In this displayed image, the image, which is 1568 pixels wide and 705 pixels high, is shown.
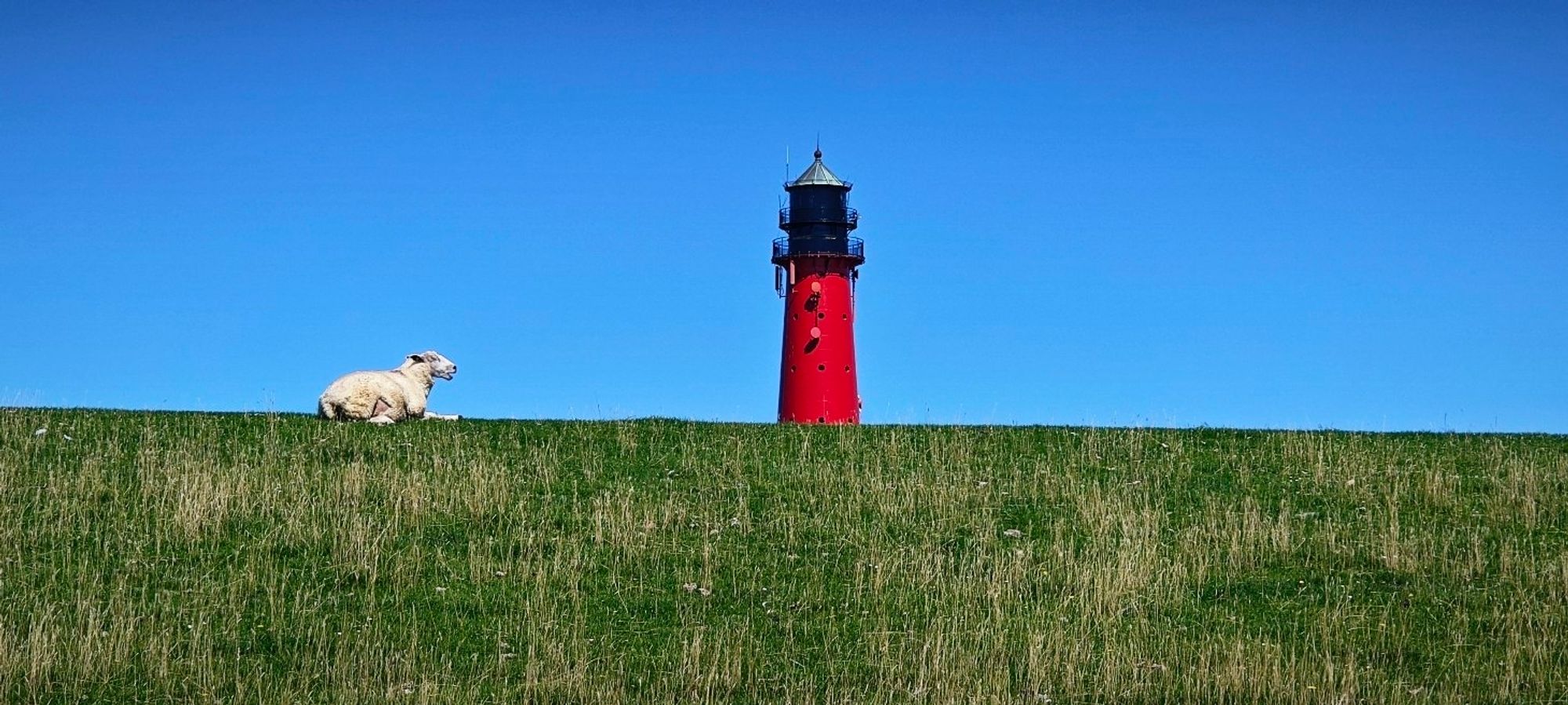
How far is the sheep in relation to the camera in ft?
90.8

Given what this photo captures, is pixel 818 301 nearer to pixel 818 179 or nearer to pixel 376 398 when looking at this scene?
pixel 818 179

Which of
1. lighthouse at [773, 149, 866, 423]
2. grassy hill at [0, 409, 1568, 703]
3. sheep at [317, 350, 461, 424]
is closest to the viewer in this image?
grassy hill at [0, 409, 1568, 703]

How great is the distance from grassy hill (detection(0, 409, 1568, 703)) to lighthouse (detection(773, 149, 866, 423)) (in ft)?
55.2

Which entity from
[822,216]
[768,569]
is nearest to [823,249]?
[822,216]

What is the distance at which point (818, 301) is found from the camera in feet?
145

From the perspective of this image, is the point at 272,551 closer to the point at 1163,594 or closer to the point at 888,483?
the point at 888,483

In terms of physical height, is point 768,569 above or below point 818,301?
below

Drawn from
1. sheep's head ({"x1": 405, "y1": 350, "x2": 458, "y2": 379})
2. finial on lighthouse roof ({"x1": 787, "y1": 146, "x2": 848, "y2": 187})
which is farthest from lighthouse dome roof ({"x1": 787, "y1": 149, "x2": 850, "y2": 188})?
sheep's head ({"x1": 405, "y1": 350, "x2": 458, "y2": 379})

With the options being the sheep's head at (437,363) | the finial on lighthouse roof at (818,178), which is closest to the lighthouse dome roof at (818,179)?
the finial on lighthouse roof at (818,178)

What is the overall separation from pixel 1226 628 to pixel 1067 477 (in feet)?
22.8

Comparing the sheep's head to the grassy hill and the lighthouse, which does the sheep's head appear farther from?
the lighthouse

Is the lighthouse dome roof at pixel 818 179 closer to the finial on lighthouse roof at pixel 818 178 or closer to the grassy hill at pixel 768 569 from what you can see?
the finial on lighthouse roof at pixel 818 178

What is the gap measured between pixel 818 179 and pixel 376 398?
20.4 m

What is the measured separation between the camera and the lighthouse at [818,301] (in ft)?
143
